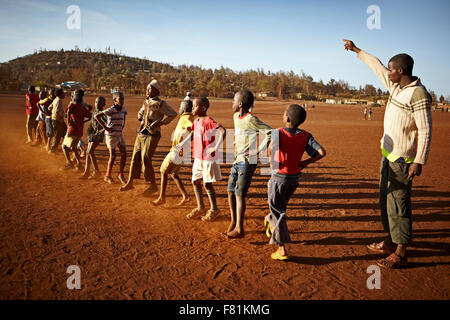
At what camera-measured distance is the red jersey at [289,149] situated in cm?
328

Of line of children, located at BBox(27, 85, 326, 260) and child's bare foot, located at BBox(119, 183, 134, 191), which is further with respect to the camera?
child's bare foot, located at BBox(119, 183, 134, 191)

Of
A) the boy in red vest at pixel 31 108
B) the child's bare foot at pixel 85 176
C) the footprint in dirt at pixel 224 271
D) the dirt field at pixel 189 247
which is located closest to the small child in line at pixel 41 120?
the boy in red vest at pixel 31 108

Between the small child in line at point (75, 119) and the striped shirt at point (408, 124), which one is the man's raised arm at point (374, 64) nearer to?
the striped shirt at point (408, 124)

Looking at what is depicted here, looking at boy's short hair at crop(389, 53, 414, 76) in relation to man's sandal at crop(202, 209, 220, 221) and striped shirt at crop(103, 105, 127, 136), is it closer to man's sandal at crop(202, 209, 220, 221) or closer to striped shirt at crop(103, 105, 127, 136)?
man's sandal at crop(202, 209, 220, 221)

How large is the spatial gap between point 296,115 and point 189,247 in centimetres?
226

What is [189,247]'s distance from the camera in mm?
3871

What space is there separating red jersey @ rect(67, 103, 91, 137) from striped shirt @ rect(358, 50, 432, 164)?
643cm

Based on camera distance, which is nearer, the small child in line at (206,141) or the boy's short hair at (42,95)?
the small child in line at (206,141)

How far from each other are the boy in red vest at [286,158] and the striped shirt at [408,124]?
3.05 feet

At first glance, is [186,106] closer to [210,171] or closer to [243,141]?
[210,171]

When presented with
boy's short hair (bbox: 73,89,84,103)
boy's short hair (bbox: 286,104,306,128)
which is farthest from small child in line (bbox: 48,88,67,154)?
boy's short hair (bbox: 286,104,306,128)

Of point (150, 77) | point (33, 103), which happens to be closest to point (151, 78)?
point (150, 77)

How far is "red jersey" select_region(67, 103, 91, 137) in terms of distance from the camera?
6.75 metres
